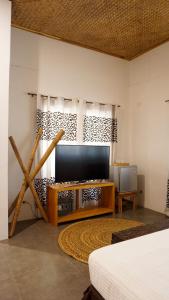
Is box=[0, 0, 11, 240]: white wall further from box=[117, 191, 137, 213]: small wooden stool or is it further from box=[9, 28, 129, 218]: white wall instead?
box=[117, 191, 137, 213]: small wooden stool

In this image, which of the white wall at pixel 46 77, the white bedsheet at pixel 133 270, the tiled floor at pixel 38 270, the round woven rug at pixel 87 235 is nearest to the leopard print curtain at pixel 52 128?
the white wall at pixel 46 77

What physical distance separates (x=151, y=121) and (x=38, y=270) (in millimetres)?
2949

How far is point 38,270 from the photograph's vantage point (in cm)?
194

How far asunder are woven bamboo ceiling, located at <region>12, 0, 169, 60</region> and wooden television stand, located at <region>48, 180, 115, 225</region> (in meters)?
2.30

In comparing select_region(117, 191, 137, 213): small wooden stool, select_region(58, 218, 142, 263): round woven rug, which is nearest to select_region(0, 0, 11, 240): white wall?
select_region(58, 218, 142, 263): round woven rug

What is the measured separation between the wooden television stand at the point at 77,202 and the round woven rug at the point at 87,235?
171 millimetres

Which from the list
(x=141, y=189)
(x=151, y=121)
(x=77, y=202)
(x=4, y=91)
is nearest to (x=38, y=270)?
(x=77, y=202)

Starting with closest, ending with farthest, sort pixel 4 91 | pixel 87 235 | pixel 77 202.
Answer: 1. pixel 4 91
2. pixel 87 235
3. pixel 77 202

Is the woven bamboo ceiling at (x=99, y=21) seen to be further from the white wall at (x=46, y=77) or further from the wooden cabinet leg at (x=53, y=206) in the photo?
the wooden cabinet leg at (x=53, y=206)

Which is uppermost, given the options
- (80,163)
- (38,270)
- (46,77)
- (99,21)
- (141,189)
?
(99,21)

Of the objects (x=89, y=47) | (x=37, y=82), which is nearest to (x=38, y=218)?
(x=37, y=82)

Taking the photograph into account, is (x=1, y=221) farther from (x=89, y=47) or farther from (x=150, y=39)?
(x=150, y=39)

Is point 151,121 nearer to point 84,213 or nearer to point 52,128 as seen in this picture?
point 52,128

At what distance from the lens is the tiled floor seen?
1640mm
